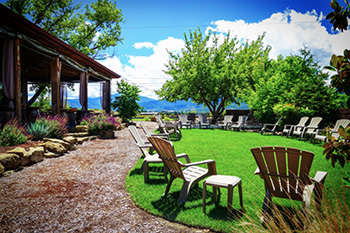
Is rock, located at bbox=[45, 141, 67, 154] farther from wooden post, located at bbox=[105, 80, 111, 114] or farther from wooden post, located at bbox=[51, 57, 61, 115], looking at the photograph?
wooden post, located at bbox=[105, 80, 111, 114]

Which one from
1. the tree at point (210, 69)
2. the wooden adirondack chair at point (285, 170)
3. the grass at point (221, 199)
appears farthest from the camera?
the tree at point (210, 69)

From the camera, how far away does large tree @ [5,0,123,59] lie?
14675mm

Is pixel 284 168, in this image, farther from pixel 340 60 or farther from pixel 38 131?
pixel 38 131

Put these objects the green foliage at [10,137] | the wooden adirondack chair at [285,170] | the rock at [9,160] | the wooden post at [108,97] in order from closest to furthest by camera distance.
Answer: the wooden adirondack chair at [285,170] → the rock at [9,160] → the green foliage at [10,137] → the wooden post at [108,97]

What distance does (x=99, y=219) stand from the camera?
234 cm

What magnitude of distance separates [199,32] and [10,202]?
18.6 metres

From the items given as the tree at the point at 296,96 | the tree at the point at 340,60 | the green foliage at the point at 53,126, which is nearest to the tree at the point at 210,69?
the tree at the point at 296,96

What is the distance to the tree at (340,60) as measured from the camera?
1.27 metres

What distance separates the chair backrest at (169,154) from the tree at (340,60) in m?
1.81

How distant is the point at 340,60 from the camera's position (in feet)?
4.20

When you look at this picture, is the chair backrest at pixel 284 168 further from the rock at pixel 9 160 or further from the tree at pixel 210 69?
the tree at pixel 210 69

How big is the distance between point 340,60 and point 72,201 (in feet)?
10.5

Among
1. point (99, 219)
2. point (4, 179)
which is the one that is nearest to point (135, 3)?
point (4, 179)

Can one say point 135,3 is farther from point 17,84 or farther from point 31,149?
point 31,149
